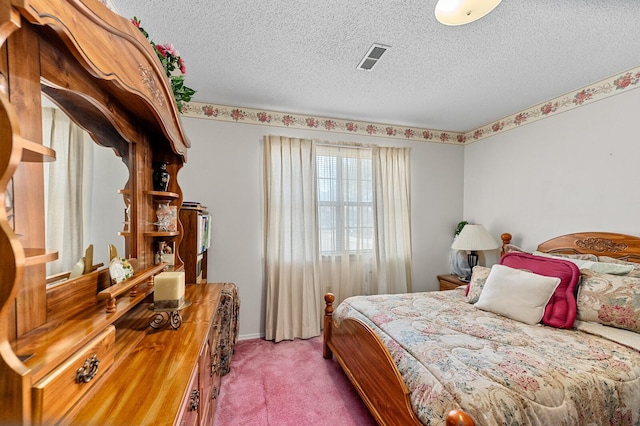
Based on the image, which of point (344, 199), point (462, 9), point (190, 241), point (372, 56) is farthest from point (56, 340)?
point (344, 199)

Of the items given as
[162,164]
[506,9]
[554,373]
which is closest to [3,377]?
[162,164]

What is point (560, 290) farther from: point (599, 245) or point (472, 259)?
point (472, 259)

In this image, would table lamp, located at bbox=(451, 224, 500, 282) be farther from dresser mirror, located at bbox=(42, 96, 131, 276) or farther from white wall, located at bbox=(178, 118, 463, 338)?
dresser mirror, located at bbox=(42, 96, 131, 276)

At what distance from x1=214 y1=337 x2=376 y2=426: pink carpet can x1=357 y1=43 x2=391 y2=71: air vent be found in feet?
8.13

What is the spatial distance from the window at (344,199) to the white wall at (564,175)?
146cm

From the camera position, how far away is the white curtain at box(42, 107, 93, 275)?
0.73 m

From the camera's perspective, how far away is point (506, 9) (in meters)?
1.51

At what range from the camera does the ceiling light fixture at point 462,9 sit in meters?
1.23

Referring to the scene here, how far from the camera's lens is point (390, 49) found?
6.22 feet

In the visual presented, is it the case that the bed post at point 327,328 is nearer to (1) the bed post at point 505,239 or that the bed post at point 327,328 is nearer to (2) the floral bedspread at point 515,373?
(2) the floral bedspread at point 515,373

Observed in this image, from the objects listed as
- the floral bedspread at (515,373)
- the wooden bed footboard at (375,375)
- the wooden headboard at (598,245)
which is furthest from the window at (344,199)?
the wooden headboard at (598,245)

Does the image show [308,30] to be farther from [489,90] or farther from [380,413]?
[380,413]

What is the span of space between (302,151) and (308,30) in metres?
1.44

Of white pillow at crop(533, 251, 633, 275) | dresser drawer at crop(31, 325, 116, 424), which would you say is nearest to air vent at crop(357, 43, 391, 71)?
dresser drawer at crop(31, 325, 116, 424)
